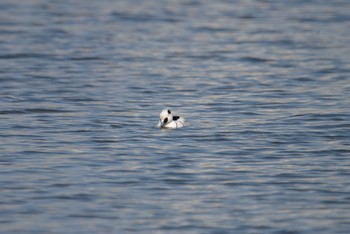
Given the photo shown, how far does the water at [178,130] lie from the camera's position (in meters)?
12.7

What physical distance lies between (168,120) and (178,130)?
321mm

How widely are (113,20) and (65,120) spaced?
48.7 feet

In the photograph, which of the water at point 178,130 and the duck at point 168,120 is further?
the duck at point 168,120

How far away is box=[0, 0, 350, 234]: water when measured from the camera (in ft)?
41.7

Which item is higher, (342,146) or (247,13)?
(247,13)

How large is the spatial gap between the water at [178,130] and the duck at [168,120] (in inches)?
8.5

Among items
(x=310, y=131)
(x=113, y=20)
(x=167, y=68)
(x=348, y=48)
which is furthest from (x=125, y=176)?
(x=113, y=20)

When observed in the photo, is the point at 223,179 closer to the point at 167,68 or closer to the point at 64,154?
the point at 64,154

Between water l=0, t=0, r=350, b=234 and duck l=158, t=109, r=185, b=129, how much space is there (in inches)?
8.5

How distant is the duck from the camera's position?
17469 mm

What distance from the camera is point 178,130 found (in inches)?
696

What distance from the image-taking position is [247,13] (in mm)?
34562

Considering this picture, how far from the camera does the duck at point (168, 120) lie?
17469 millimetres

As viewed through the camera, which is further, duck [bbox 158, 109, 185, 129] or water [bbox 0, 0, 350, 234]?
duck [bbox 158, 109, 185, 129]
